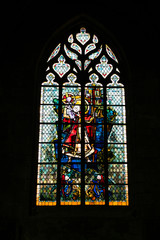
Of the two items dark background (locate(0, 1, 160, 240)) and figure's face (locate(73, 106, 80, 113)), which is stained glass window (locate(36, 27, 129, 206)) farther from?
dark background (locate(0, 1, 160, 240))

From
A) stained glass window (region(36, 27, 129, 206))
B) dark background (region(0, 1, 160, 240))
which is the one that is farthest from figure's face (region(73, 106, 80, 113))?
dark background (region(0, 1, 160, 240))

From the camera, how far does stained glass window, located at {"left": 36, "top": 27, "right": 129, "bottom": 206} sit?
6.90 m

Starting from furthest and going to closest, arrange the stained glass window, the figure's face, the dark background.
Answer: the figure's face, the stained glass window, the dark background

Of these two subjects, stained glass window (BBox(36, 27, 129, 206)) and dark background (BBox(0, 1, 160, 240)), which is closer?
dark background (BBox(0, 1, 160, 240))

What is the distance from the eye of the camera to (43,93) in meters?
7.52

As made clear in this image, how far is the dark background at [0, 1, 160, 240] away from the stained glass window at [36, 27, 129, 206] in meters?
0.22
